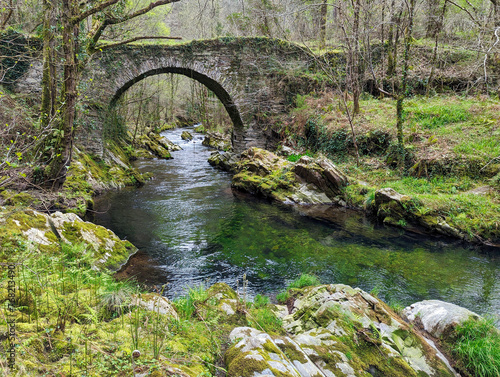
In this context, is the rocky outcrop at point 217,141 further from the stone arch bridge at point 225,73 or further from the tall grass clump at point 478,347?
the tall grass clump at point 478,347

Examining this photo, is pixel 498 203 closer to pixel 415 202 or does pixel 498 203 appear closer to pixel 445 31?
pixel 415 202

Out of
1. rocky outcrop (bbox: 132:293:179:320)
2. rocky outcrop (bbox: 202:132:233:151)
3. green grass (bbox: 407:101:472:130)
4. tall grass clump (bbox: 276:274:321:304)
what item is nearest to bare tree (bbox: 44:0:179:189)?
rocky outcrop (bbox: 132:293:179:320)

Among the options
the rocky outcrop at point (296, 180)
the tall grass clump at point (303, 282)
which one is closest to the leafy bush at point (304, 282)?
the tall grass clump at point (303, 282)

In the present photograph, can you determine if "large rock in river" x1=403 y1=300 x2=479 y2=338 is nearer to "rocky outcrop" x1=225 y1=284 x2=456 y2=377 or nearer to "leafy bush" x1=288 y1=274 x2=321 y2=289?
"rocky outcrop" x1=225 y1=284 x2=456 y2=377

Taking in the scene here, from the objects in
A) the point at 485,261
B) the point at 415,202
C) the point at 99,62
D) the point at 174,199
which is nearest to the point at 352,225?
the point at 415,202

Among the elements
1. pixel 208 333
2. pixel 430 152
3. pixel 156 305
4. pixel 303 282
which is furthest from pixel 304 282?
pixel 430 152

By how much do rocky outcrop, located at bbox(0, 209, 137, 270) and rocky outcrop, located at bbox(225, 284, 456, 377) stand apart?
2.75 m

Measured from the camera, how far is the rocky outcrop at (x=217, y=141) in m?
20.1

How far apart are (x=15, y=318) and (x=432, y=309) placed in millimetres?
4091

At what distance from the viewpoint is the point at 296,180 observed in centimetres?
965

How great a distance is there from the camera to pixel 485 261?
5500 mm

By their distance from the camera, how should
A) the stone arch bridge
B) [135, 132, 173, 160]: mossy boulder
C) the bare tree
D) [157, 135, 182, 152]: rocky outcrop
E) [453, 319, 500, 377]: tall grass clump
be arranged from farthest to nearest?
[157, 135, 182, 152]: rocky outcrop → [135, 132, 173, 160]: mossy boulder → the stone arch bridge → the bare tree → [453, 319, 500, 377]: tall grass clump

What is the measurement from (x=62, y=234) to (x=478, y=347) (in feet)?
17.1

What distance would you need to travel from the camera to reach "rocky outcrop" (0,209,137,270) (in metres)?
3.48
